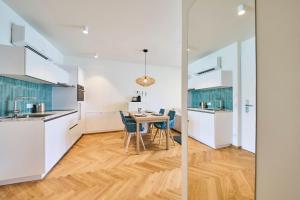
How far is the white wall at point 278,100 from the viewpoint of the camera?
51 cm

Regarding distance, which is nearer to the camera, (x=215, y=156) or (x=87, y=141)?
(x=215, y=156)

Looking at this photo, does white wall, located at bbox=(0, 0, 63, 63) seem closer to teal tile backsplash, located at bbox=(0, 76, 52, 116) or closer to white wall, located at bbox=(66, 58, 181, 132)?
teal tile backsplash, located at bbox=(0, 76, 52, 116)

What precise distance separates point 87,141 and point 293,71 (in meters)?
4.41

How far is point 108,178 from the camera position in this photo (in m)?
2.26

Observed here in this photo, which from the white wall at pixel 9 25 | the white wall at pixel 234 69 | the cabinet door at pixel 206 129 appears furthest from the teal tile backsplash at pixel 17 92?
the white wall at pixel 234 69

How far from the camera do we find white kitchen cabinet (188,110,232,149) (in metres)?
1.18

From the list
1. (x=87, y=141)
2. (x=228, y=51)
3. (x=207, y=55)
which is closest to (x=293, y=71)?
(x=228, y=51)

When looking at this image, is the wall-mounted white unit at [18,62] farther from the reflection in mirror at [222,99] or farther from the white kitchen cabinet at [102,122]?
the white kitchen cabinet at [102,122]

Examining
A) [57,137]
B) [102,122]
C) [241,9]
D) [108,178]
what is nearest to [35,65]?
[57,137]

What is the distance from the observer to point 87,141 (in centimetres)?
414

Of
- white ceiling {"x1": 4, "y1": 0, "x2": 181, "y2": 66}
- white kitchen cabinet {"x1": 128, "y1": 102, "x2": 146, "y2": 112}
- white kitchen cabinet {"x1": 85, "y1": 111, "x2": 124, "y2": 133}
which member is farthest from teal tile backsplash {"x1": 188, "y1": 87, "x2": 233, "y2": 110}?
white kitchen cabinet {"x1": 85, "y1": 111, "x2": 124, "y2": 133}

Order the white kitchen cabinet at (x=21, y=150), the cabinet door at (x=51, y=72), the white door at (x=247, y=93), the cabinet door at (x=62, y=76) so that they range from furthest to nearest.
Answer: the cabinet door at (x=62, y=76)
the cabinet door at (x=51, y=72)
the white kitchen cabinet at (x=21, y=150)
the white door at (x=247, y=93)

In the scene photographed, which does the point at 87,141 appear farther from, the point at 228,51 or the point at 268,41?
the point at 268,41

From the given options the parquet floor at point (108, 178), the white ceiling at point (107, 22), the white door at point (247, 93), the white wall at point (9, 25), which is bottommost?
the parquet floor at point (108, 178)
